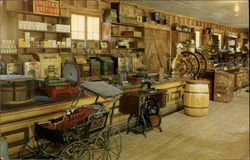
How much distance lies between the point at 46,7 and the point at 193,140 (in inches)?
171

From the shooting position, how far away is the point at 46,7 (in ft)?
19.8

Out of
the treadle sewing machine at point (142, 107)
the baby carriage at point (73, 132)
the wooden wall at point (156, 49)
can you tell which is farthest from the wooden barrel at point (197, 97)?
the wooden wall at point (156, 49)

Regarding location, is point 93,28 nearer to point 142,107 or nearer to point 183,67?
point 183,67

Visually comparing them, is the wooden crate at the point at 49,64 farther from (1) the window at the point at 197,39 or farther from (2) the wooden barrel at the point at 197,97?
(1) the window at the point at 197,39

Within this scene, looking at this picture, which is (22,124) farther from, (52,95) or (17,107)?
(52,95)

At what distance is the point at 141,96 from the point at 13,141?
2020mm

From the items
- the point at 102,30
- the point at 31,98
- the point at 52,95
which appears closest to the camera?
the point at 31,98

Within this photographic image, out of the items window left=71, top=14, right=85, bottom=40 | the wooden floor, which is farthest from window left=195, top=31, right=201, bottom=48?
the wooden floor

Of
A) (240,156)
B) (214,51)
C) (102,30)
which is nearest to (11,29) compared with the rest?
(102,30)

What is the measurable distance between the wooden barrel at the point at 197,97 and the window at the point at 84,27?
3.31 meters

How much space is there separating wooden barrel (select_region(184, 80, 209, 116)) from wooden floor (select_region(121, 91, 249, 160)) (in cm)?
17

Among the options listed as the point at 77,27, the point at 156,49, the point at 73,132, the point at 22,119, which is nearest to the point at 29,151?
the point at 22,119

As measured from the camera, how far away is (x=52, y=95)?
11.9 feet

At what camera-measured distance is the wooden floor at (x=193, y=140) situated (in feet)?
12.1
